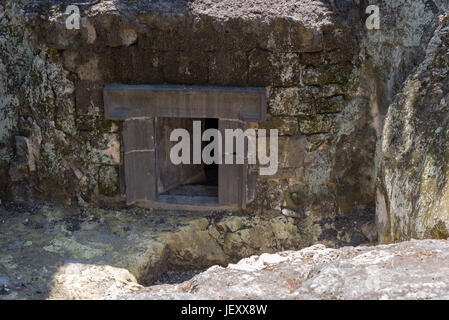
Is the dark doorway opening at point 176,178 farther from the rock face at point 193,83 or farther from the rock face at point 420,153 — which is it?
the rock face at point 420,153

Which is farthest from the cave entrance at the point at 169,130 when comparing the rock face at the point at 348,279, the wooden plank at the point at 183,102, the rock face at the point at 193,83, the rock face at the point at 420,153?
the rock face at the point at 348,279

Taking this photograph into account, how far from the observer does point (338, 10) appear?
15.9ft

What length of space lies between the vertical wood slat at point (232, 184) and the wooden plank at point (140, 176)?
660 mm

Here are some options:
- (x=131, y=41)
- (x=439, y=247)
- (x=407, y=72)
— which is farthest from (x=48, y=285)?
(x=407, y=72)

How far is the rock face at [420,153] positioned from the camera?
329cm

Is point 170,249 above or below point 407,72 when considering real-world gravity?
below

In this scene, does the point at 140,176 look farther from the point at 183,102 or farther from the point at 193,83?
the point at 193,83

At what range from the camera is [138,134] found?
502 cm

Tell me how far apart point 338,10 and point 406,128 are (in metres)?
1.44

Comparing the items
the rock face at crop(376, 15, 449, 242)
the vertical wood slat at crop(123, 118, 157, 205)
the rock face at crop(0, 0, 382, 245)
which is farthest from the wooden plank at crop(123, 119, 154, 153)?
the rock face at crop(376, 15, 449, 242)

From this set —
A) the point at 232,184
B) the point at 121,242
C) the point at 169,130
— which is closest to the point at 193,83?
the point at 169,130

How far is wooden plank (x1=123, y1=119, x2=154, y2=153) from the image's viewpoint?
16.4 ft

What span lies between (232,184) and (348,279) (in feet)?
9.29

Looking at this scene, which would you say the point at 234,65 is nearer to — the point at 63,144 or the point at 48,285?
the point at 63,144
